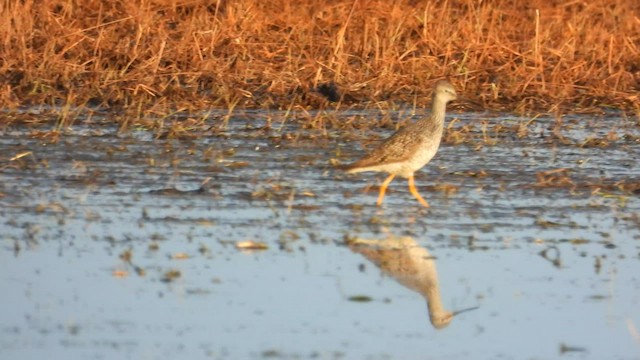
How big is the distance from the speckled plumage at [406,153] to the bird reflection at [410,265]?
960 mm

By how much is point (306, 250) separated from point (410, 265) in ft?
1.93

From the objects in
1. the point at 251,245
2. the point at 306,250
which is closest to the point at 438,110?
the point at 306,250

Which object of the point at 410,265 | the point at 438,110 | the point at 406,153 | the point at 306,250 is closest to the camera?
the point at 410,265

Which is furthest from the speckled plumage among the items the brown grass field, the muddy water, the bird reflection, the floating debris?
the brown grass field

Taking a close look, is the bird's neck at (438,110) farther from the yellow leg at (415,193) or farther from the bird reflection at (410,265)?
the bird reflection at (410,265)

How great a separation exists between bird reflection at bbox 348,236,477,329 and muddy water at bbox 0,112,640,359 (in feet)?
0.05

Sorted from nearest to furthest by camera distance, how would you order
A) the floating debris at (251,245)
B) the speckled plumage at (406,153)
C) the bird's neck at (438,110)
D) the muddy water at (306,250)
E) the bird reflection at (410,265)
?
the muddy water at (306,250) < the bird reflection at (410,265) < the floating debris at (251,245) < the speckled plumage at (406,153) < the bird's neck at (438,110)

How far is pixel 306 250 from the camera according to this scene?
801 cm

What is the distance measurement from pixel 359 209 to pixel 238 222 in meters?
0.92

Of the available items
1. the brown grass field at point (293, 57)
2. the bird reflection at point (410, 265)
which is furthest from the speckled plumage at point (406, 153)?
the brown grass field at point (293, 57)

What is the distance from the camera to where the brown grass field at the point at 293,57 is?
1321 centimetres

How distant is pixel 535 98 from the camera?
13562 mm

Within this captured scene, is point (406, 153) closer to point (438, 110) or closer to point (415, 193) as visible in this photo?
point (415, 193)

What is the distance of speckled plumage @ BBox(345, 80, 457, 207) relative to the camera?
9.30m
